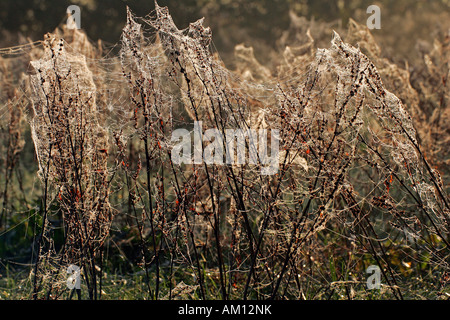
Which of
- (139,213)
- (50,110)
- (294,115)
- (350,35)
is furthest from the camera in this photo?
(350,35)

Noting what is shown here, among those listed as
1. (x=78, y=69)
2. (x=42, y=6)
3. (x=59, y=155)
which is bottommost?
(x=59, y=155)

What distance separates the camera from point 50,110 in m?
2.45

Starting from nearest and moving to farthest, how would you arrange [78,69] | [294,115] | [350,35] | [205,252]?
[294,115] → [78,69] → [205,252] → [350,35]

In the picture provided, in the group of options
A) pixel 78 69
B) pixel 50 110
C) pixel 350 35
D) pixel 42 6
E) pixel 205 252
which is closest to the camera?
pixel 50 110

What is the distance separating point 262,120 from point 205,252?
59.2 inches
